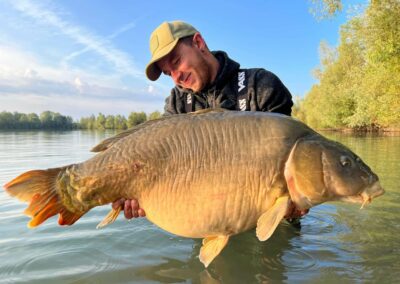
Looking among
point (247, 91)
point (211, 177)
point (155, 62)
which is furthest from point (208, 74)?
point (211, 177)

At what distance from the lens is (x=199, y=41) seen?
375cm

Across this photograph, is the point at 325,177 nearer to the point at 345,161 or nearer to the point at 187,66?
the point at 345,161

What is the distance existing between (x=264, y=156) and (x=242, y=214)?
38 cm

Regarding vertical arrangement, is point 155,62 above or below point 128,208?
above

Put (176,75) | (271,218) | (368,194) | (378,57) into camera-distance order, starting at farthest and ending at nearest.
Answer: (378,57) < (176,75) < (368,194) < (271,218)

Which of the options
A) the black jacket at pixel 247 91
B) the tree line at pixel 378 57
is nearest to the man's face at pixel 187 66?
the black jacket at pixel 247 91

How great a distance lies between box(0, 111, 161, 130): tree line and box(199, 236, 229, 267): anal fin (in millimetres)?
81596

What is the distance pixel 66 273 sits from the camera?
10.3 feet

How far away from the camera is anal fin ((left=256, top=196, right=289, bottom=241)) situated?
88.7 inches

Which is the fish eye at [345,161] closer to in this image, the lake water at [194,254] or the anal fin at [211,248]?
the anal fin at [211,248]

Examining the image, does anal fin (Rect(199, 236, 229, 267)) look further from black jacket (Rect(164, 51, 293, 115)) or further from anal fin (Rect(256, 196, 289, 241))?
black jacket (Rect(164, 51, 293, 115))

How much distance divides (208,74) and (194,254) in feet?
5.67

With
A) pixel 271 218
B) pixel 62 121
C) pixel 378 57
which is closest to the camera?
pixel 271 218

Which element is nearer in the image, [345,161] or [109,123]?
[345,161]
